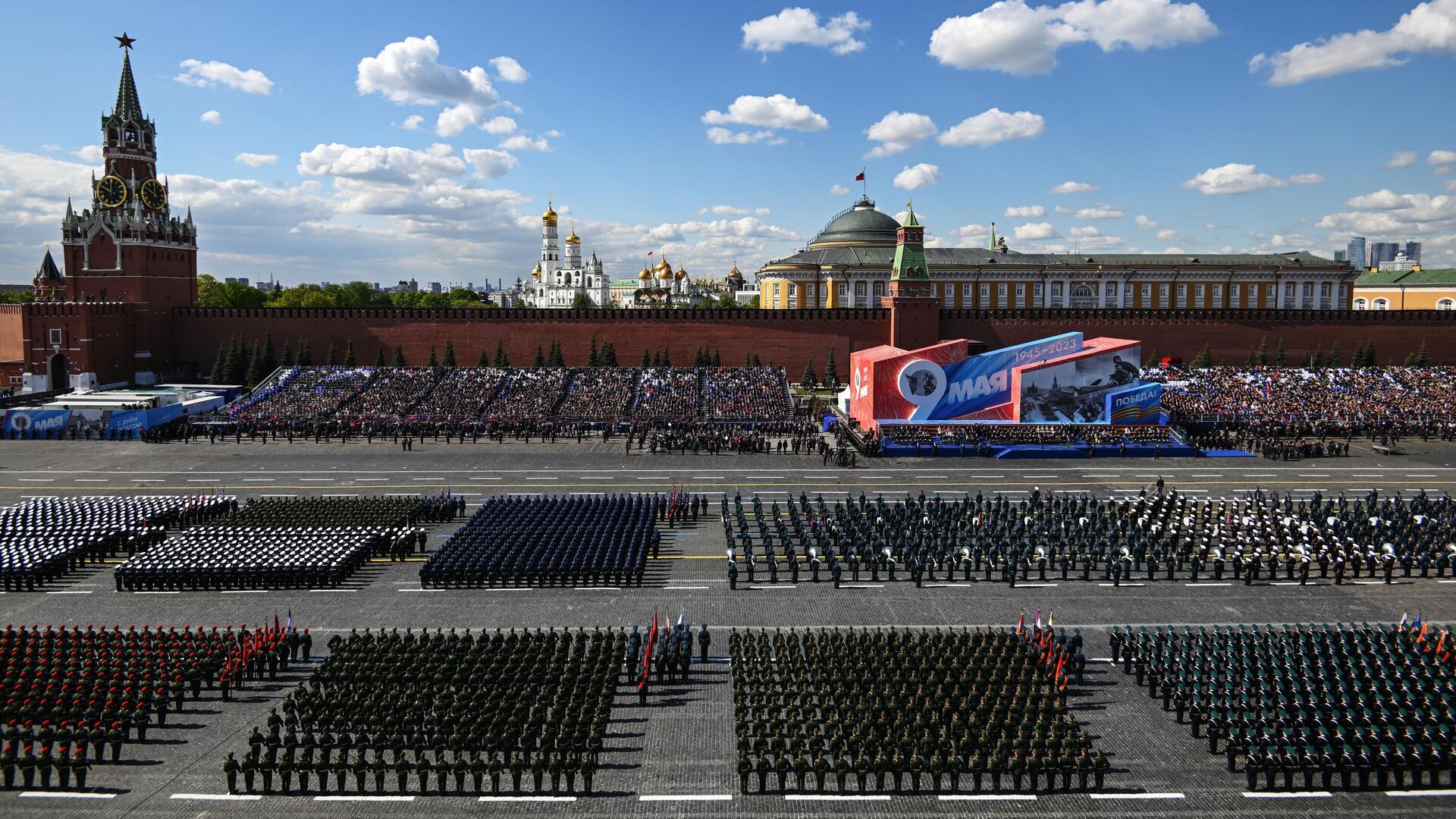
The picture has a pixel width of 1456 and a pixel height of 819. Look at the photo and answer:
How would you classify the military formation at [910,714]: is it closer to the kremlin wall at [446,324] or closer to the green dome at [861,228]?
the kremlin wall at [446,324]

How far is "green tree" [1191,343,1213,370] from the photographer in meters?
56.3

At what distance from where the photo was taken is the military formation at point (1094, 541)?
2167cm

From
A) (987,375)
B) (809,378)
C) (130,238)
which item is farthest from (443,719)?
(130,238)

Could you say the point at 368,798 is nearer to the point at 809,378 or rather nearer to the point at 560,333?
the point at 809,378

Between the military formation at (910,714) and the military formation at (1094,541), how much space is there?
203 inches

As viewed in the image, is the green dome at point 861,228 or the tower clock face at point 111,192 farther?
the green dome at point 861,228

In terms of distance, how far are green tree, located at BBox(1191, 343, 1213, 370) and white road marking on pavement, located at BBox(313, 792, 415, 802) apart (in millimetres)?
55597

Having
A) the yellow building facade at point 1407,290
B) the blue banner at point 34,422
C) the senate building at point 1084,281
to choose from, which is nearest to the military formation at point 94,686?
the blue banner at point 34,422

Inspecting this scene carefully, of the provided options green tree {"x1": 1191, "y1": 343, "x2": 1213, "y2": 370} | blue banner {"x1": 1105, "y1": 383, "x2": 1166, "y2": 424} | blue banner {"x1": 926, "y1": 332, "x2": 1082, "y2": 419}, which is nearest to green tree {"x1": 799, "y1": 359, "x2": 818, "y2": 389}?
blue banner {"x1": 926, "y1": 332, "x2": 1082, "y2": 419}

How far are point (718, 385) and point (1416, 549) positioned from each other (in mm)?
32842

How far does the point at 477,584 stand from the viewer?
21.2m

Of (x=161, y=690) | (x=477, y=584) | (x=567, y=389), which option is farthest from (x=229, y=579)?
(x=567, y=389)

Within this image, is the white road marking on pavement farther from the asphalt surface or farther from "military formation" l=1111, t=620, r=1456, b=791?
"military formation" l=1111, t=620, r=1456, b=791

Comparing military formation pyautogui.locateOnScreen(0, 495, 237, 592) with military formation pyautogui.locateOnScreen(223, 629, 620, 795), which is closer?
military formation pyautogui.locateOnScreen(223, 629, 620, 795)
